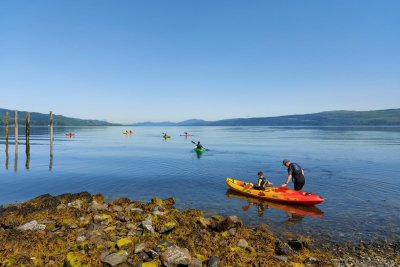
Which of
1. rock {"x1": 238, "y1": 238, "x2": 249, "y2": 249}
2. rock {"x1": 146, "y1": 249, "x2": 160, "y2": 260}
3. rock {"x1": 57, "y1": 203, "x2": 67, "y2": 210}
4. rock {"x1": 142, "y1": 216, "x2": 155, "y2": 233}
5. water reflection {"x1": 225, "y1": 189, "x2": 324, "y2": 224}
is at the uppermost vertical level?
rock {"x1": 146, "y1": 249, "x2": 160, "y2": 260}

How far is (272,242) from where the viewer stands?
43.6ft

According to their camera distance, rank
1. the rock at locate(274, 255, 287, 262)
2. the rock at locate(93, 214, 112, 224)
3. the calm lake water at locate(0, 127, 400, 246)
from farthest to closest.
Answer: the calm lake water at locate(0, 127, 400, 246) < the rock at locate(93, 214, 112, 224) < the rock at locate(274, 255, 287, 262)

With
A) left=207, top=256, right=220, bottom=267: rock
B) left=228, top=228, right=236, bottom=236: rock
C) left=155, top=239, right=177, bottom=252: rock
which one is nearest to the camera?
left=207, top=256, right=220, bottom=267: rock

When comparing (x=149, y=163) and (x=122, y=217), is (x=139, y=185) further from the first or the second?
(x=149, y=163)

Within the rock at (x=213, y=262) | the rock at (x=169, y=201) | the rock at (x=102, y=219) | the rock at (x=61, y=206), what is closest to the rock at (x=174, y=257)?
the rock at (x=213, y=262)

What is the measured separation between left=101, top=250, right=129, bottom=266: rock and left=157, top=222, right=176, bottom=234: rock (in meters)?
2.91

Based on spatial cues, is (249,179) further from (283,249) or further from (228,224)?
(283,249)

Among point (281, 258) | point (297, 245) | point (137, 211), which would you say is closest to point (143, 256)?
point (281, 258)

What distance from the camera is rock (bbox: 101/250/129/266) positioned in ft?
33.5

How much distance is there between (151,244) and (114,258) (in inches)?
67.2

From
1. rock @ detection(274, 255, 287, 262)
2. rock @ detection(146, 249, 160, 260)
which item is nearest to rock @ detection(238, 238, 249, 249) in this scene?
rock @ detection(274, 255, 287, 262)

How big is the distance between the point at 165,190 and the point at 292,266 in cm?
1628

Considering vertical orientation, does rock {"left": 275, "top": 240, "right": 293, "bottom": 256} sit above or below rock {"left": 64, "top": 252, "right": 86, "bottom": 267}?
below

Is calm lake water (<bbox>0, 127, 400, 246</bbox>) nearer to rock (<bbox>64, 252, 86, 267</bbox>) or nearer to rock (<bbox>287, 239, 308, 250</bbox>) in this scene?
rock (<bbox>287, 239, 308, 250</bbox>)
